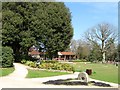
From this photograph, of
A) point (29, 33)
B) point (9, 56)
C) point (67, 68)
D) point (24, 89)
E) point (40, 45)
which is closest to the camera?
point (24, 89)

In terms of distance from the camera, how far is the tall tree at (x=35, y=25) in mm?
28281

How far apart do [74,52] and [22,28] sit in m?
35.5

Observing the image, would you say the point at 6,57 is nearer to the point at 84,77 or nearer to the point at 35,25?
the point at 35,25

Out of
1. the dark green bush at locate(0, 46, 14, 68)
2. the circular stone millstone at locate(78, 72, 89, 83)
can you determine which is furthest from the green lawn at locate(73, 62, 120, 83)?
the dark green bush at locate(0, 46, 14, 68)

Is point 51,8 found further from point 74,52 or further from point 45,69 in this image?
point 74,52

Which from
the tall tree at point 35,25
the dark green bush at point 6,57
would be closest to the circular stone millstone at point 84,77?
the dark green bush at point 6,57

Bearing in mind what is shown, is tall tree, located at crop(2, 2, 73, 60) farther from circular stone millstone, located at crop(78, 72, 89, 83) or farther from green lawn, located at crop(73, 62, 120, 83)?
circular stone millstone, located at crop(78, 72, 89, 83)

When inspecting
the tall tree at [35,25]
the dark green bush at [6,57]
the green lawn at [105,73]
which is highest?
the tall tree at [35,25]

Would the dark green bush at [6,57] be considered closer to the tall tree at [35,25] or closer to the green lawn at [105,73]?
the tall tree at [35,25]

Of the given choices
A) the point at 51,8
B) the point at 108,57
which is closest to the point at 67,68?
the point at 51,8

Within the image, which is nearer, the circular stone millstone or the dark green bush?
the circular stone millstone

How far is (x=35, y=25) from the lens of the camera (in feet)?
93.4

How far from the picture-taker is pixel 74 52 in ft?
209

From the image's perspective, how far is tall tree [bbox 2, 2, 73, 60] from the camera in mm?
28281
